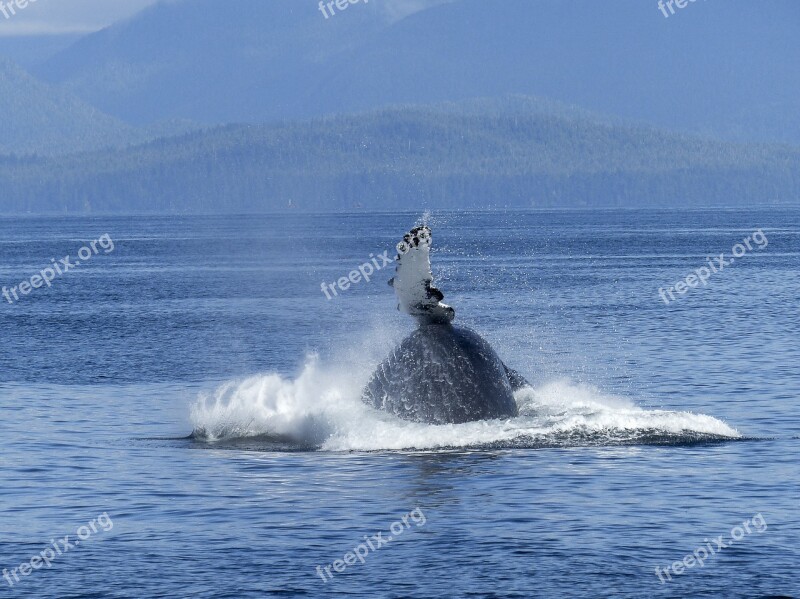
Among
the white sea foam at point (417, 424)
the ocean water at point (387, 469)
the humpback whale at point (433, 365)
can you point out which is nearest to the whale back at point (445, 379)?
the humpback whale at point (433, 365)

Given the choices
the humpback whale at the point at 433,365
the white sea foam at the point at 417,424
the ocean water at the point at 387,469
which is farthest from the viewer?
the white sea foam at the point at 417,424

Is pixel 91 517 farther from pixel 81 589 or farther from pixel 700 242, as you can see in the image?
pixel 700 242

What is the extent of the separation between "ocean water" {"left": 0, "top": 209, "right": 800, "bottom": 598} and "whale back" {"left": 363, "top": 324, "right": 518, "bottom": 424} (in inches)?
14.1

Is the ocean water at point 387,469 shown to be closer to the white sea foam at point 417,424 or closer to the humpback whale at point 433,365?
the white sea foam at point 417,424

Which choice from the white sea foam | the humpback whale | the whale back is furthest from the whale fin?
the white sea foam

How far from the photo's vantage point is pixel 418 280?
85.3 ft

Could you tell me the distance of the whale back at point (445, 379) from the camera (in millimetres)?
25766

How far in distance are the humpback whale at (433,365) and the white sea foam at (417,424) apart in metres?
0.28

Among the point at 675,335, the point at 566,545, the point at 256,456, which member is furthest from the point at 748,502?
the point at 675,335

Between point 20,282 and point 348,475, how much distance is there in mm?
74152

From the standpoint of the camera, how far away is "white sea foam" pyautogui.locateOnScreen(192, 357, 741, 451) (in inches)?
1023

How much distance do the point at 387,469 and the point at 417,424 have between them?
194 cm

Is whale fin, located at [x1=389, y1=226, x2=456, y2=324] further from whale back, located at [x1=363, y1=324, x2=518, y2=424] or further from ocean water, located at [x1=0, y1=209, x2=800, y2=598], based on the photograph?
ocean water, located at [x1=0, y1=209, x2=800, y2=598]

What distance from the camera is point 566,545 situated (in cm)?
1950
